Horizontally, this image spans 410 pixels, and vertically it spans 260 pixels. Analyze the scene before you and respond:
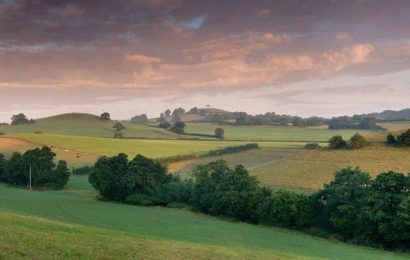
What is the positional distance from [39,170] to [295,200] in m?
59.5

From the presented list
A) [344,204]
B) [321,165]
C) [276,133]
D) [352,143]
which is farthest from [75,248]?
[276,133]

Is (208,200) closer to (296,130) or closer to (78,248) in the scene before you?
(78,248)

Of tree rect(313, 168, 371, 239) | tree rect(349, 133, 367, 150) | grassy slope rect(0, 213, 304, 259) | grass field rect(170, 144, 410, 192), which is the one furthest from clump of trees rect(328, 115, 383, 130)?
grassy slope rect(0, 213, 304, 259)

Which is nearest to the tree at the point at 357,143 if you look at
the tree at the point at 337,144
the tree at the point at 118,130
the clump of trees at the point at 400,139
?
the tree at the point at 337,144

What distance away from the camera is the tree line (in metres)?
45.9

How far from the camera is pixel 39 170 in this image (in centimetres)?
9094

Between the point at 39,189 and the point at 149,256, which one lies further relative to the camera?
the point at 39,189

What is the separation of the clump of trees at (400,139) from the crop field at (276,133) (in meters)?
51.9

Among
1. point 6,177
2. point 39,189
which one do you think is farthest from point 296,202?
point 6,177

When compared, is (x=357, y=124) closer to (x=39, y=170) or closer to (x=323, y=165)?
(x=323, y=165)

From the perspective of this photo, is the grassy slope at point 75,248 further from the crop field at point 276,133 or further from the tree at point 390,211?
the crop field at point 276,133

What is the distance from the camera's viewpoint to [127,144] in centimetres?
13950

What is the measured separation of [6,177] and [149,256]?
93.2 meters

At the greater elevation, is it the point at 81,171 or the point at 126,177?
the point at 126,177
